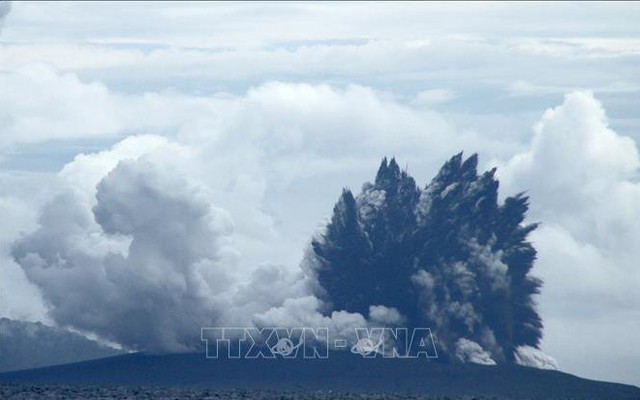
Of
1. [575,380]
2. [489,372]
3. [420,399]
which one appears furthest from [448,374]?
[420,399]

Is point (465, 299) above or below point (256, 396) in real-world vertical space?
above

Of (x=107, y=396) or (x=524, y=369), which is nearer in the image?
(x=107, y=396)

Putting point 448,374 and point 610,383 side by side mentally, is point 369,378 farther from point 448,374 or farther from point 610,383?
point 610,383

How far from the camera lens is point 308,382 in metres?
198

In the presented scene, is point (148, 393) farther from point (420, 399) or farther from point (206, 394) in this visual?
point (420, 399)

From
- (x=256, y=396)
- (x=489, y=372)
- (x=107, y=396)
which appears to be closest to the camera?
(x=107, y=396)

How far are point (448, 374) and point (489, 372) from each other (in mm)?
6165

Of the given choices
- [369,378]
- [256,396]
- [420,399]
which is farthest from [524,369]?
[256,396]

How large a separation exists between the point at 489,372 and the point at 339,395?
4450 cm

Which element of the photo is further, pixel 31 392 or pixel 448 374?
pixel 448 374

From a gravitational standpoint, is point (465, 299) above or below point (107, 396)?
above

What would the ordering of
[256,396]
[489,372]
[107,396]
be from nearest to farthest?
[107,396], [256,396], [489,372]

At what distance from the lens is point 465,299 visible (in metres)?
200

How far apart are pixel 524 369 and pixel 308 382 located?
108 feet
